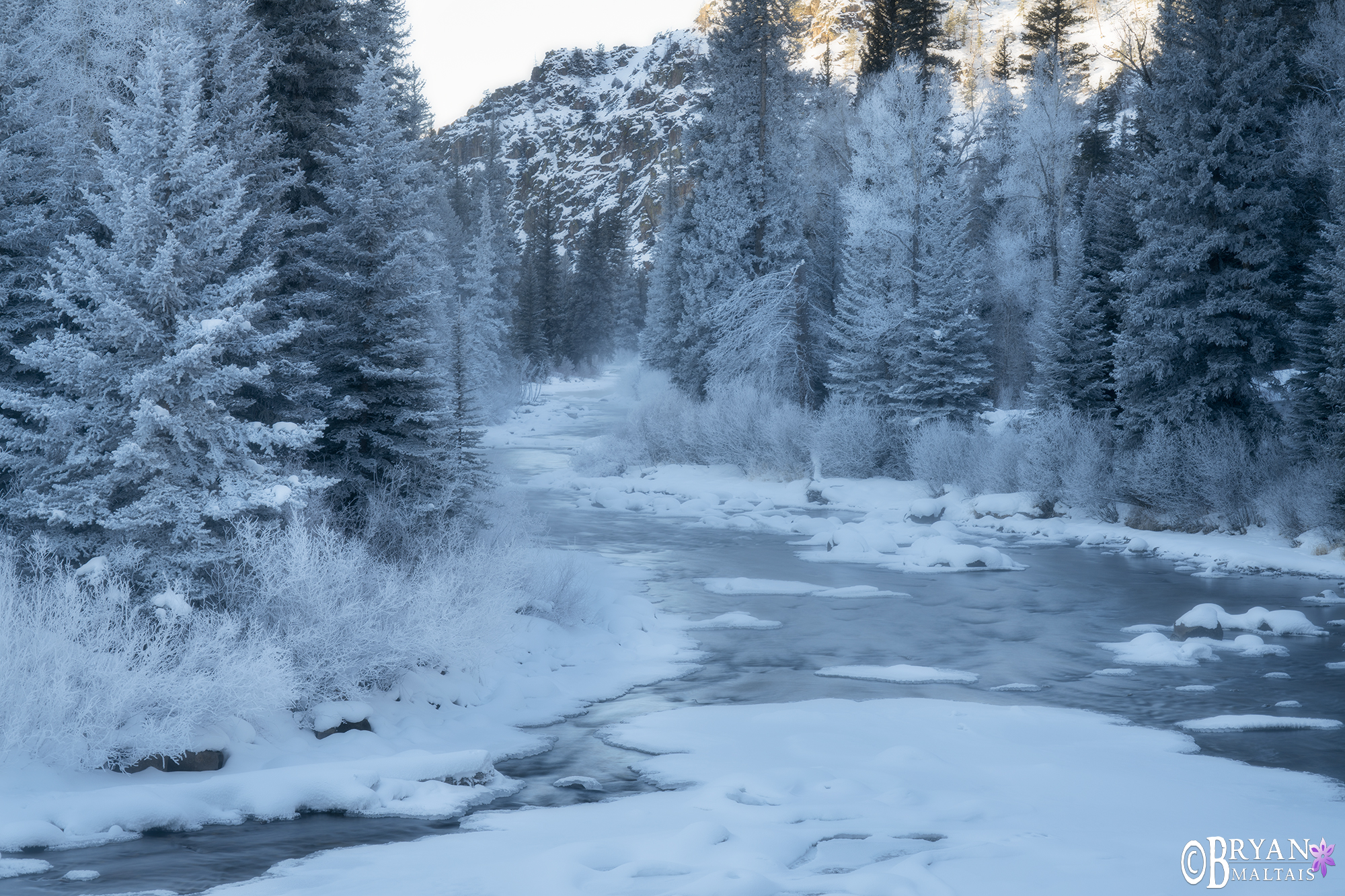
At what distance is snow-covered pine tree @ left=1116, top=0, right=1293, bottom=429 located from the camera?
20.0m

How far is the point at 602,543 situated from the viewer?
2034 cm

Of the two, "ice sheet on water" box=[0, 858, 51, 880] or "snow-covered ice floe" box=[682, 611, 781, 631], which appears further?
"snow-covered ice floe" box=[682, 611, 781, 631]

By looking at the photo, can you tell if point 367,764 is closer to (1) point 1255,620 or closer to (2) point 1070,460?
(1) point 1255,620

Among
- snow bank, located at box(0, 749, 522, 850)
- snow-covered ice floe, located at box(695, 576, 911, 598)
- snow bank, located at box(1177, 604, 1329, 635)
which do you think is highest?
snow bank, located at box(0, 749, 522, 850)

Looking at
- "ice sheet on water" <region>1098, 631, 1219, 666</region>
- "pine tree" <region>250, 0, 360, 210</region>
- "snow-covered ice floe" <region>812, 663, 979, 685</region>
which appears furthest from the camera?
"pine tree" <region>250, 0, 360, 210</region>

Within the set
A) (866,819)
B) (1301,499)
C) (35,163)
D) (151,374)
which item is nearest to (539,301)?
(1301,499)

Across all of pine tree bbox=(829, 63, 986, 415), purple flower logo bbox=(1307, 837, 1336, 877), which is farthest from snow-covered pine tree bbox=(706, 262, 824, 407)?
purple flower logo bbox=(1307, 837, 1336, 877)

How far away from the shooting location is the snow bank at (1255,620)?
42.7 ft

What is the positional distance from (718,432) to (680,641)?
17.0 m

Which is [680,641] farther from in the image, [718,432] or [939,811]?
[718,432]

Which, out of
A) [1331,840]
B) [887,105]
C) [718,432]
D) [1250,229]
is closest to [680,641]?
[1331,840]

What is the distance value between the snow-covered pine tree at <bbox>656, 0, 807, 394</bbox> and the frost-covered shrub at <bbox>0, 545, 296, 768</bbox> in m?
24.8

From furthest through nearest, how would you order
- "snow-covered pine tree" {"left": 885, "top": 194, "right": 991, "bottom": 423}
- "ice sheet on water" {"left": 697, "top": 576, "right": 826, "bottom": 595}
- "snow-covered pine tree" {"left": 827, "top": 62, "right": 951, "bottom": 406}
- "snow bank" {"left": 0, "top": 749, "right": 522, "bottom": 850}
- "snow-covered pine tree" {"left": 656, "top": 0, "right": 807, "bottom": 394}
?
"snow-covered pine tree" {"left": 656, "top": 0, "right": 807, "bottom": 394} < "snow-covered pine tree" {"left": 827, "top": 62, "right": 951, "bottom": 406} < "snow-covered pine tree" {"left": 885, "top": 194, "right": 991, "bottom": 423} < "ice sheet on water" {"left": 697, "top": 576, "right": 826, "bottom": 595} < "snow bank" {"left": 0, "top": 749, "right": 522, "bottom": 850}

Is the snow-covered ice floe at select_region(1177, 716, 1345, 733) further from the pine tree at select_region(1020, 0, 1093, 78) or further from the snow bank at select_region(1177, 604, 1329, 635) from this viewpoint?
the pine tree at select_region(1020, 0, 1093, 78)
